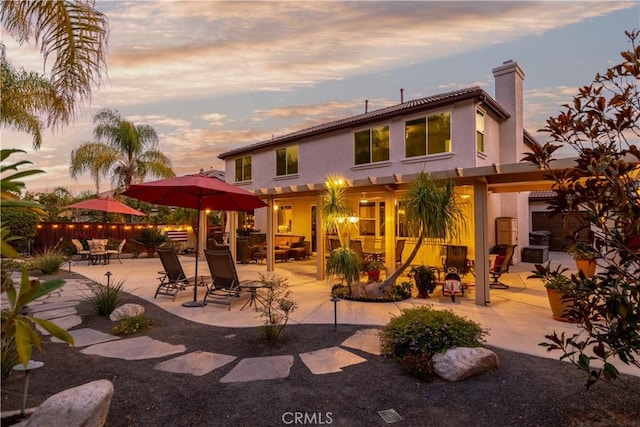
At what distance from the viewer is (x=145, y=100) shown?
33.3ft

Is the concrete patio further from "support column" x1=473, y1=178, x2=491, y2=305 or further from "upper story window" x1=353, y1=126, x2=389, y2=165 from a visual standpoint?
"upper story window" x1=353, y1=126, x2=389, y2=165

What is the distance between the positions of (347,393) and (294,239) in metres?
13.8

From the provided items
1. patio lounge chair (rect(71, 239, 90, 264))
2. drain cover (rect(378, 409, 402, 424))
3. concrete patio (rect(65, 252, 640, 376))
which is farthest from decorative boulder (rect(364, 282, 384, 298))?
patio lounge chair (rect(71, 239, 90, 264))

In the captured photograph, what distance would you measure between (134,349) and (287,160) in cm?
1303

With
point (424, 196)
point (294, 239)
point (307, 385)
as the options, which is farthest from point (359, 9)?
point (294, 239)

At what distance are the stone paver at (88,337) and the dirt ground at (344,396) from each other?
457 mm

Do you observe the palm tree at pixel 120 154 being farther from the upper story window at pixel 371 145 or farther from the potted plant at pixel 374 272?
the potted plant at pixel 374 272

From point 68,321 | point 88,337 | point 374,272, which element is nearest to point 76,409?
point 88,337

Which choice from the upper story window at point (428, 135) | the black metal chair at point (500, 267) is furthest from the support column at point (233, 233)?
the black metal chair at point (500, 267)

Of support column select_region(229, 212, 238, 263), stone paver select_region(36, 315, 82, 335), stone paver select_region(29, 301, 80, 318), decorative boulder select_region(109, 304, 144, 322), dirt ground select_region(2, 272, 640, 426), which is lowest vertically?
dirt ground select_region(2, 272, 640, 426)

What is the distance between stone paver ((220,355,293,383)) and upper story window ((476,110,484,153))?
9.55m

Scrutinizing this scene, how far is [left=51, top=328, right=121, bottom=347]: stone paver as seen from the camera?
16.9 feet

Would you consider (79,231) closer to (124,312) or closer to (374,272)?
(124,312)

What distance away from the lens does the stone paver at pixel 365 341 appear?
490 cm
